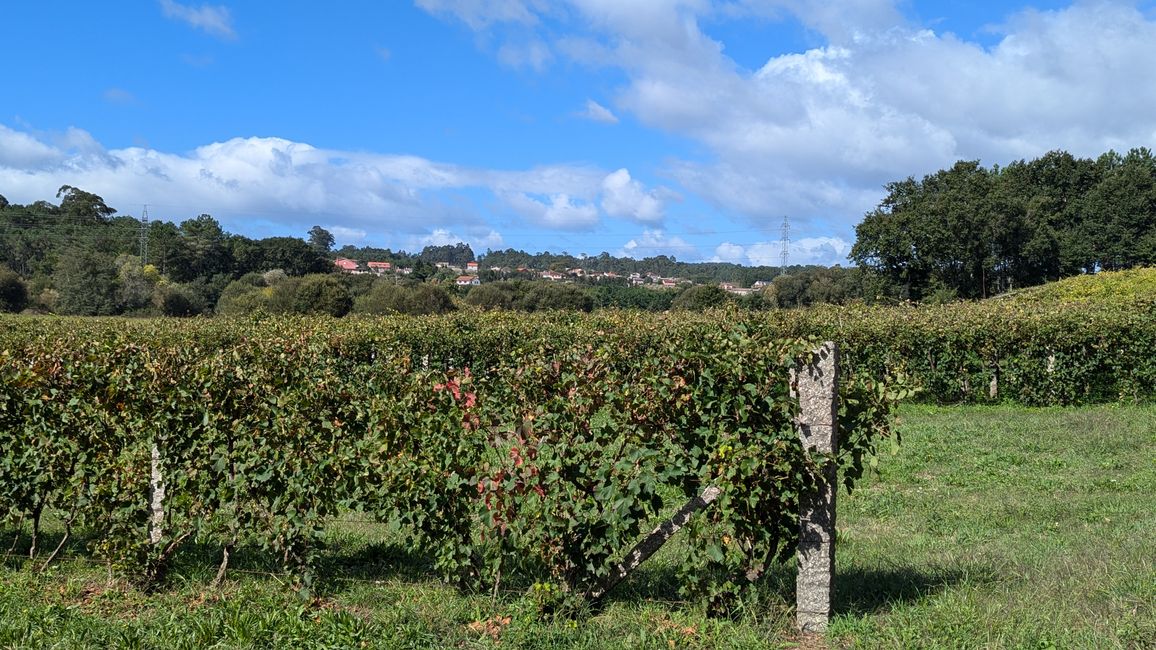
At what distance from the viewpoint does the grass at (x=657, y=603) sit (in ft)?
12.4

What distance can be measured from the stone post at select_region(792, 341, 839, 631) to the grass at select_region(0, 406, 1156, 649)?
0.12 m

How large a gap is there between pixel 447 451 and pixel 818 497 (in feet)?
5.82

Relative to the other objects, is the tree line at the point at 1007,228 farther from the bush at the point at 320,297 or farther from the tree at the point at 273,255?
the tree at the point at 273,255

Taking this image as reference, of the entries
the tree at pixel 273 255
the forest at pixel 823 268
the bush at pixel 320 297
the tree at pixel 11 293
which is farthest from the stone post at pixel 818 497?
the tree at pixel 273 255

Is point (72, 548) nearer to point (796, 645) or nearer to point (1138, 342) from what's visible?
point (796, 645)

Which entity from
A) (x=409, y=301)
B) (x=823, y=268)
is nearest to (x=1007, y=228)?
(x=823, y=268)

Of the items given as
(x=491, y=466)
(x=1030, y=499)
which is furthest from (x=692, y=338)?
(x=1030, y=499)

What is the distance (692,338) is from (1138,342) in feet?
43.8

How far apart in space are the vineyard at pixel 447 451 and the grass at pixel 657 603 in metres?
0.18

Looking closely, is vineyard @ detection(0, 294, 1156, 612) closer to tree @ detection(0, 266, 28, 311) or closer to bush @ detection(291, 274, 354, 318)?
bush @ detection(291, 274, 354, 318)

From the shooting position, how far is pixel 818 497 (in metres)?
3.85

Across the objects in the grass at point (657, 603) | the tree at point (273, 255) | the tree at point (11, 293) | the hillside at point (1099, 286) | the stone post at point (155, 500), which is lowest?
the grass at point (657, 603)

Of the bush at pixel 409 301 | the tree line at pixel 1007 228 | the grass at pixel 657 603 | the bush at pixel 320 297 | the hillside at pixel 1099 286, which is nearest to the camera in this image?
the grass at pixel 657 603

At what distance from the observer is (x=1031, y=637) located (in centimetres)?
358
